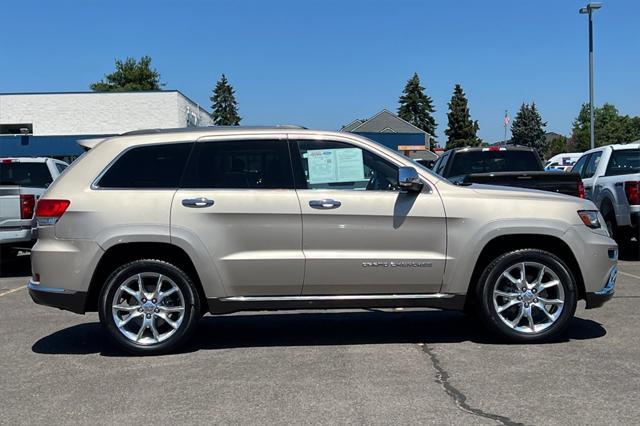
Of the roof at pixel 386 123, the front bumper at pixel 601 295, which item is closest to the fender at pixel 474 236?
the front bumper at pixel 601 295

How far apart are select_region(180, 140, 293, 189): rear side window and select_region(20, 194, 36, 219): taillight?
5715mm

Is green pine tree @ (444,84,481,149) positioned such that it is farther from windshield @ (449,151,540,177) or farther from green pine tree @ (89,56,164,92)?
windshield @ (449,151,540,177)

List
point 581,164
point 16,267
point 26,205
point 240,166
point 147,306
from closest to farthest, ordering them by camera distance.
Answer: point 147,306 → point 240,166 → point 26,205 → point 16,267 → point 581,164

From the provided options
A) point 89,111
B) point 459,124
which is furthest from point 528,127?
point 89,111

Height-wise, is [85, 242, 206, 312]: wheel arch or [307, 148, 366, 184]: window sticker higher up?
[307, 148, 366, 184]: window sticker

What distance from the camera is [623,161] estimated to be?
11938mm

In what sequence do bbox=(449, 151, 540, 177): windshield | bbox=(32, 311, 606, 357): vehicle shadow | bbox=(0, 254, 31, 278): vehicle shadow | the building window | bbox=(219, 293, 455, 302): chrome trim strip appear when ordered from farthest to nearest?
the building window, bbox=(449, 151, 540, 177): windshield, bbox=(0, 254, 31, 278): vehicle shadow, bbox=(32, 311, 606, 357): vehicle shadow, bbox=(219, 293, 455, 302): chrome trim strip

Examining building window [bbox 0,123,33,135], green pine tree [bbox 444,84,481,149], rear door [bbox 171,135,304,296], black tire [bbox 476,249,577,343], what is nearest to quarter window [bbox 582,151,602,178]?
black tire [bbox 476,249,577,343]

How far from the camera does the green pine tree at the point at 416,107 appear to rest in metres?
101

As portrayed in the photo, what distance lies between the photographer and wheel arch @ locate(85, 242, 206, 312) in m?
5.76

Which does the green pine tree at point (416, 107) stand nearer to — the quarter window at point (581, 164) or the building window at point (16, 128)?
the building window at point (16, 128)

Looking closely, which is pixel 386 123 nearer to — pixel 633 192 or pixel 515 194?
pixel 633 192

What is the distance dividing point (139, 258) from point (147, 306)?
419 mm

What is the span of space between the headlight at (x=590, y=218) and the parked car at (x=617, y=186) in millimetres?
5120
